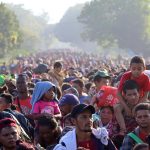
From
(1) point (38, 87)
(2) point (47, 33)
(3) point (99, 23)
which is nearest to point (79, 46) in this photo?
(2) point (47, 33)

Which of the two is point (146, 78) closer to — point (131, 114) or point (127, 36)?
point (131, 114)

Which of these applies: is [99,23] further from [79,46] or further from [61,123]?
[61,123]

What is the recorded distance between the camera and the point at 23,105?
8734mm

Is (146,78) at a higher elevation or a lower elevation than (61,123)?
higher

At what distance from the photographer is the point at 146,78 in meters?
7.33

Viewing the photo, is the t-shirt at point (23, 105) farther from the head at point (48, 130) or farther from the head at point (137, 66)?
the head at point (48, 130)

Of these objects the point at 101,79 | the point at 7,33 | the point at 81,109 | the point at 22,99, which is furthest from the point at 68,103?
the point at 7,33

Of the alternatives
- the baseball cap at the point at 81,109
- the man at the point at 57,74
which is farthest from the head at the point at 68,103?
the man at the point at 57,74

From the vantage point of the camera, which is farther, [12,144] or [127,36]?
[127,36]

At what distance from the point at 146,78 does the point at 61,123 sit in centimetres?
124

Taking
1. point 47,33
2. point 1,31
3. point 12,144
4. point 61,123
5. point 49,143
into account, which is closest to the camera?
point 12,144

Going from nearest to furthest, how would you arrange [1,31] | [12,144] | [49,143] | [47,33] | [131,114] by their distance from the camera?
1. [12,144]
2. [49,143]
3. [131,114]
4. [1,31]
5. [47,33]

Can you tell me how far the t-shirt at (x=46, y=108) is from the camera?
25.2 feet

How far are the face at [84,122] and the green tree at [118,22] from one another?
7034 centimetres
